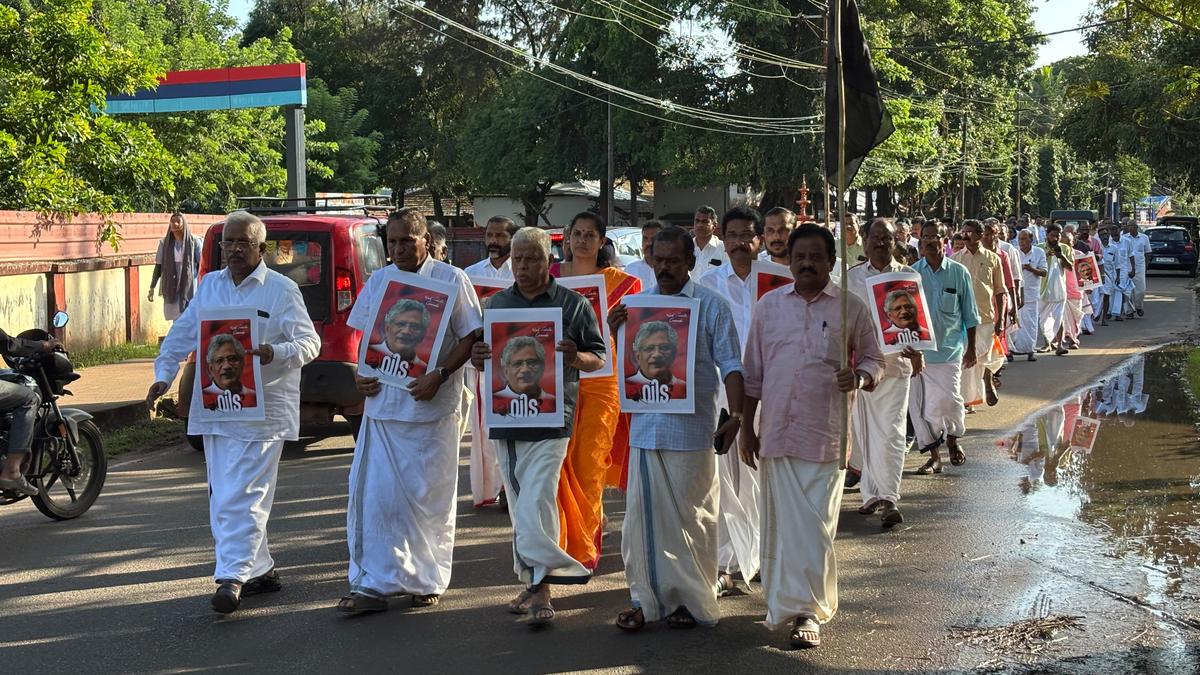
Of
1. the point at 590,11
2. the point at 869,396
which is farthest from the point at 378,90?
the point at 869,396

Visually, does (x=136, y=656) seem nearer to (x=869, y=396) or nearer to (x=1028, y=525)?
(x=869, y=396)

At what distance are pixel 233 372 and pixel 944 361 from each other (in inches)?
216

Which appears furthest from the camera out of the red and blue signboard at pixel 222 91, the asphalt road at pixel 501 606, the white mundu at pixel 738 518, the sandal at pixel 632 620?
the red and blue signboard at pixel 222 91

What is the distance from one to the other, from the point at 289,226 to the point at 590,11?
30.5m

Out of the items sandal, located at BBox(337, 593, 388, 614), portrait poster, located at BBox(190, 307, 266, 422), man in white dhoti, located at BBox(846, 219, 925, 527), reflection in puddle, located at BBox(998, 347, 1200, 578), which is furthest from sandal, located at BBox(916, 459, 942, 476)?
portrait poster, located at BBox(190, 307, 266, 422)

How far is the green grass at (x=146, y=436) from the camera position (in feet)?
37.5

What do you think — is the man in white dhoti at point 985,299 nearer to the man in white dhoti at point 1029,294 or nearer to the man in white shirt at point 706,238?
the man in white shirt at point 706,238

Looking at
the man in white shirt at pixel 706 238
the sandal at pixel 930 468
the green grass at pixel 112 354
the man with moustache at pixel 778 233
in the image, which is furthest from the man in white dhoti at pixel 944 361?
the green grass at pixel 112 354

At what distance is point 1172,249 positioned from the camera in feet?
138

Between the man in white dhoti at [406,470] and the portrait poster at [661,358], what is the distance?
851 millimetres

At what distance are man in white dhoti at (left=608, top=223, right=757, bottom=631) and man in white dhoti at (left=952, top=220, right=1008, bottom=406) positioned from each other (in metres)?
6.49

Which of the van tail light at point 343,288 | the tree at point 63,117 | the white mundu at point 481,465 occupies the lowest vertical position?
the white mundu at point 481,465

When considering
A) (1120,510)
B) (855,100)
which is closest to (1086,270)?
(1120,510)

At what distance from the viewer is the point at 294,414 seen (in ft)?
21.5
